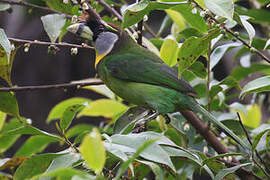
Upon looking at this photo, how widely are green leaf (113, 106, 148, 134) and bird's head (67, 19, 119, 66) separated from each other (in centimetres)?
37

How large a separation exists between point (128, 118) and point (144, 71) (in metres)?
0.32

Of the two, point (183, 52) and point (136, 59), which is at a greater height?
point (183, 52)

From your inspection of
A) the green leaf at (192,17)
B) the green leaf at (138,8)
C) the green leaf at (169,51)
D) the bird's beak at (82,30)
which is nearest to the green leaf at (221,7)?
the green leaf at (138,8)

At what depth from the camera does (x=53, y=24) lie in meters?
1.79

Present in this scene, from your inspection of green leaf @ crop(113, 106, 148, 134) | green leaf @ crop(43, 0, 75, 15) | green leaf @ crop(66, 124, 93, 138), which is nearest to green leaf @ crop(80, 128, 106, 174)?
green leaf @ crop(113, 106, 148, 134)

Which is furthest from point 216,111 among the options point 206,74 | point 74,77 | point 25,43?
point 74,77

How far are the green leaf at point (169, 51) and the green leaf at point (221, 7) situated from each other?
0.51 meters

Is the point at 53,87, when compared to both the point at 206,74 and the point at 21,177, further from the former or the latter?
the point at 206,74

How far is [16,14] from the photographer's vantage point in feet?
18.2

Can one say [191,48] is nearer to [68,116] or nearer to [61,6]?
[68,116]

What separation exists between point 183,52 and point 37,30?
12.8 ft

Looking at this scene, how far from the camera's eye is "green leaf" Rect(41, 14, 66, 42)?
5.76ft

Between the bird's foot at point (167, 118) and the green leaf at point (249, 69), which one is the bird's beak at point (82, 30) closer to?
the bird's foot at point (167, 118)

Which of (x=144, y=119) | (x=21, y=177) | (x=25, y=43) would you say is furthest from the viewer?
(x=144, y=119)
